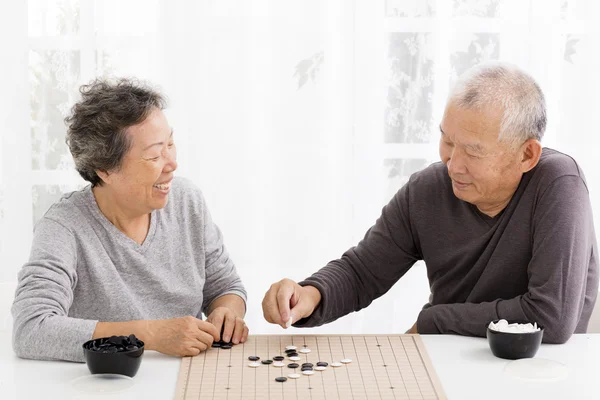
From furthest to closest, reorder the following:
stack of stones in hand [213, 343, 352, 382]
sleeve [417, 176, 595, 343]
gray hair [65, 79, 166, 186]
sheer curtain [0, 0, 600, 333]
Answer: sheer curtain [0, 0, 600, 333], gray hair [65, 79, 166, 186], sleeve [417, 176, 595, 343], stack of stones in hand [213, 343, 352, 382]

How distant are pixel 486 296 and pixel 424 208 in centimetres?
30

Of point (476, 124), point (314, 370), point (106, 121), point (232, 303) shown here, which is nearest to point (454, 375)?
point (314, 370)

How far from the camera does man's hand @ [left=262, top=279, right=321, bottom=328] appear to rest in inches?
83.3

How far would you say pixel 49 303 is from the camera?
1.98 metres

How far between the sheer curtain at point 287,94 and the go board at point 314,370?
5.16 ft

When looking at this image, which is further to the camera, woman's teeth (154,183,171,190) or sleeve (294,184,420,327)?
sleeve (294,184,420,327)

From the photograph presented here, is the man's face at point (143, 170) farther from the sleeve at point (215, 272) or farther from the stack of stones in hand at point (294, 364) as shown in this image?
the stack of stones in hand at point (294, 364)

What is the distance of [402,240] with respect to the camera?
95.6 inches

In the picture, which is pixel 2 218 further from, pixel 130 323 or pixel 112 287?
pixel 130 323

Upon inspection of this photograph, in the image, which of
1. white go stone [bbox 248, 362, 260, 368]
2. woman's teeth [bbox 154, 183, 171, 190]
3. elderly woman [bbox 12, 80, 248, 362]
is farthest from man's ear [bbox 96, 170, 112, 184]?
white go stone [bbox 248, 362, 260, 368]

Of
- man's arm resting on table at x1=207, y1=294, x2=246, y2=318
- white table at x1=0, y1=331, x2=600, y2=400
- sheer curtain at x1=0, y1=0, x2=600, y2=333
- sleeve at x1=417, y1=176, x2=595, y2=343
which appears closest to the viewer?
white table at x1=0, y1=331, x2=600, y2=400

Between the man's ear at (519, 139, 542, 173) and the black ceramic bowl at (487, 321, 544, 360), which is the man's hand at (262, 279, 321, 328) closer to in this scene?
the black ceramic bowl at (487, 321, 544, 360)

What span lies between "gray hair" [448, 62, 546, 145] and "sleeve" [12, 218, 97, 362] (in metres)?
1.06

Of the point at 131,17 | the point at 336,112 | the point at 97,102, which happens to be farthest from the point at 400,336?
the point at 131,17
